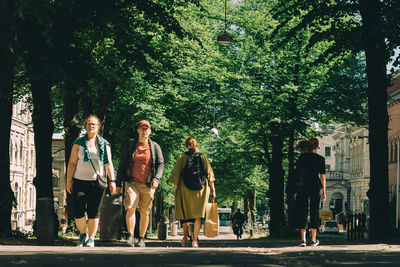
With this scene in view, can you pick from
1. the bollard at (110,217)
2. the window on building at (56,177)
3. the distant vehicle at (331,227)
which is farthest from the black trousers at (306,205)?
the window on building at (56,177)

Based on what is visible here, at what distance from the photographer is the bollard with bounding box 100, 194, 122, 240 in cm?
1631

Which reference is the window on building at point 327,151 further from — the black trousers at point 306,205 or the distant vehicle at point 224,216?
the black trousers at point 306,205

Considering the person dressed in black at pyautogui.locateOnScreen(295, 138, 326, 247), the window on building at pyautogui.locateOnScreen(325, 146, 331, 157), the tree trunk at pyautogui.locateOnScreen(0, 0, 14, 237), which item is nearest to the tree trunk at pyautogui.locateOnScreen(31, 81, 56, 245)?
the tree trunk at pyautogui.locateOnScreen(0, 0, 14, 237)

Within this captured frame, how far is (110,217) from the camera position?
1647 centimetres

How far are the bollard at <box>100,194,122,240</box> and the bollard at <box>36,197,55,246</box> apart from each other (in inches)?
130

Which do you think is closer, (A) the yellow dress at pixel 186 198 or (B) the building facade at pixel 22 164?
(A) the yellow dress at pixel 186 198

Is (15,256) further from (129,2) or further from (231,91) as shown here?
(231,91)

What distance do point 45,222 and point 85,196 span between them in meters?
2.40

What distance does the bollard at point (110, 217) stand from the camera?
16.3 metres

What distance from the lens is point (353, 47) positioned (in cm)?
1636

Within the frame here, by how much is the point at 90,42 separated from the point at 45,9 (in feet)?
6.78

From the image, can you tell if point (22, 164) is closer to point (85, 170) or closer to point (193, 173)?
point (193, 173)

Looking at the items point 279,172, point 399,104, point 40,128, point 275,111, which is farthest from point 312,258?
point 399,104

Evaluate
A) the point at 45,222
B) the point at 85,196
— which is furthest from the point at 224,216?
the point at 85,196
